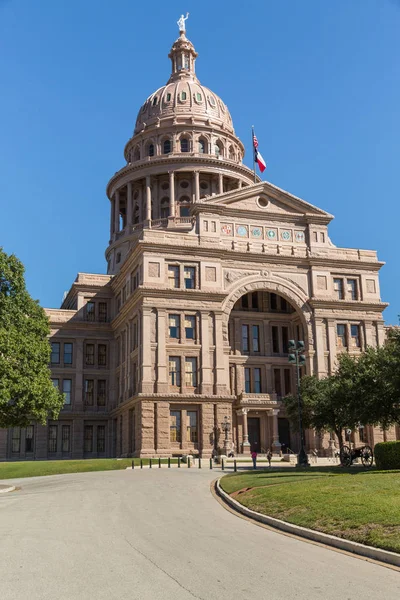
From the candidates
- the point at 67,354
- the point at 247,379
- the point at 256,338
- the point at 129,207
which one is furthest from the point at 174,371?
the point at 129,207

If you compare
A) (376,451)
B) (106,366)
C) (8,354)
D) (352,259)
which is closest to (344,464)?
(376,451)

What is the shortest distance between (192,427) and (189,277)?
13.8m

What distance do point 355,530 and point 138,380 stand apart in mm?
45222

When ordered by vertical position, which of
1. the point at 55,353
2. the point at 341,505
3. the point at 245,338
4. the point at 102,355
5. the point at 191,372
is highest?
the point at 245,338

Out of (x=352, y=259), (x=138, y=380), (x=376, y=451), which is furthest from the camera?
(x=352, y=259)

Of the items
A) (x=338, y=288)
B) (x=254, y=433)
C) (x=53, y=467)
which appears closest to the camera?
(x=53, y=467)

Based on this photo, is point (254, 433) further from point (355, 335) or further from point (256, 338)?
point (355, 335)

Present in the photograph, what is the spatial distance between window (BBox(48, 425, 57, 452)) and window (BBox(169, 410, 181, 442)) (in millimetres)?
17473

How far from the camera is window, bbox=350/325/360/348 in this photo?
216 feet

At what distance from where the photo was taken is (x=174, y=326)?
198 ft

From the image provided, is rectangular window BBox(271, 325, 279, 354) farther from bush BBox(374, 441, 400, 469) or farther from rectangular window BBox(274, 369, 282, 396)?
bush BBox(374, 441, 400, 469)

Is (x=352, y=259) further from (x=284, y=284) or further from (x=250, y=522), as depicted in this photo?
(x=250, y=522)

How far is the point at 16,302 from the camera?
4153 centimetres

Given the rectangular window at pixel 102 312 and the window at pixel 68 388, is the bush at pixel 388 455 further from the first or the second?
the rectangular window at pixel 102 312
